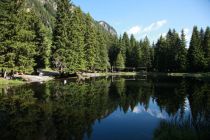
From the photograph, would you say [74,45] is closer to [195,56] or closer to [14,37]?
[14,37]

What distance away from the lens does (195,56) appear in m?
94.9

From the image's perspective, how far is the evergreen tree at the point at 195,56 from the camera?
94125mm

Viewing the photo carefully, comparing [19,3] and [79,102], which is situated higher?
[19,3]

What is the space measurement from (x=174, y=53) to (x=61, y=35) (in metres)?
55.8

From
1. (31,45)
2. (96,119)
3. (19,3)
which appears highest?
(19,3)

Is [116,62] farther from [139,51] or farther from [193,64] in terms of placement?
[193,64]

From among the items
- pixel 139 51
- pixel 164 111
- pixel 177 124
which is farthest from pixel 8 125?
pixel 139 51

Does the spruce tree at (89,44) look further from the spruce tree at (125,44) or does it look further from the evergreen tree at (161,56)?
the spruce tree at (125,44)

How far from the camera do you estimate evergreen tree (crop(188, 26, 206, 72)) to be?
9412 cm

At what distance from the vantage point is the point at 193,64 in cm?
9638

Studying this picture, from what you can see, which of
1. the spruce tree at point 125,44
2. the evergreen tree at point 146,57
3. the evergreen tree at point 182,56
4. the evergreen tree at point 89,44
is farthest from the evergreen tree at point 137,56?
the evergreen tree at point 89,44

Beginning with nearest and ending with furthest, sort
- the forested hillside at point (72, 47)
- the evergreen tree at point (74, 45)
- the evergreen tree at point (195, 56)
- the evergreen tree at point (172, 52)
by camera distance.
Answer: the forested hillside at point (72, 47) → the evergreen tree at point (74, 45) → the evergreen tree at point (195, 56) → the evergreen tree at point (172, 52)

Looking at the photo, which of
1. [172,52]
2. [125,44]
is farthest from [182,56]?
[125,44]

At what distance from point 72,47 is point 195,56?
1738 inches
